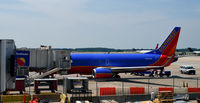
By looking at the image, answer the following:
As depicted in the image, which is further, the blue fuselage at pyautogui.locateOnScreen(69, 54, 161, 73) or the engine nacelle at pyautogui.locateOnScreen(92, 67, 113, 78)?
the blue fuselage at pyautogui.locateOnScreen(69, 54, 161, 73)

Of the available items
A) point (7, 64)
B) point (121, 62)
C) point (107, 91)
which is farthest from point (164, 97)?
point (121, 62)

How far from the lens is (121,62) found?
40938 millimetres

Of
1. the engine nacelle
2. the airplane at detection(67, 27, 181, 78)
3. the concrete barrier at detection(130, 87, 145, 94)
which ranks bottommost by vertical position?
the concrete barrier at detection(130, 87, 145, 94)

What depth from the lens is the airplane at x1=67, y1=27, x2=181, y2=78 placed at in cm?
3828

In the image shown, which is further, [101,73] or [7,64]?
[101,73]

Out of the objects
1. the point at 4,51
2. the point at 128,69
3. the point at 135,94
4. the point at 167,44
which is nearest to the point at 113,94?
the point at 135,94

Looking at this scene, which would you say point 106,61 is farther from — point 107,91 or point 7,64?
point 7,64

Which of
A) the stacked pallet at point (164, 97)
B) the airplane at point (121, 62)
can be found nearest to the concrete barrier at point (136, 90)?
the stacked pallet at point (164, 97)

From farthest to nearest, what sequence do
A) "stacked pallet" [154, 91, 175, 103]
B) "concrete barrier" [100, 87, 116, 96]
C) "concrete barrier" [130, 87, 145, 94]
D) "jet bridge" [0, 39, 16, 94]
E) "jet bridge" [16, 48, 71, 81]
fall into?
"jet bridge" [16, 48, 71, 81], "concrete barrier" [130, 87, 145, 94], "concrete barrier" [100, 87, 116, 96], "stacked pallet" [154, 91, 175, 103], "jet bridge" [0, 39, 16, 94]

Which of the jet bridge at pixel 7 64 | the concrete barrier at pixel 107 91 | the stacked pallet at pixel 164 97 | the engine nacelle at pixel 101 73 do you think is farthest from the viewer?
the engine nacelle at pixel 101 73

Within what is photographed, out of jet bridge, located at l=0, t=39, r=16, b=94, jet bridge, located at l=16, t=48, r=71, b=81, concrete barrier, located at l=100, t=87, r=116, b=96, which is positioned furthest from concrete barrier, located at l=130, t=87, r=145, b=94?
jet bridge, located at l=0, t=39, r=16, b=94

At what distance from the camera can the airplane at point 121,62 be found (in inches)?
1507

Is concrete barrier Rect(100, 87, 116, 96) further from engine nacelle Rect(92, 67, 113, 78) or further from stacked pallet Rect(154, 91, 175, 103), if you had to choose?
engine nacelle Rect(92, 67, 113, 78)

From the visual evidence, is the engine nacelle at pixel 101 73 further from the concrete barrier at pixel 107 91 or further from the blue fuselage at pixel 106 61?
the concrete barrier at pixel 107 91
